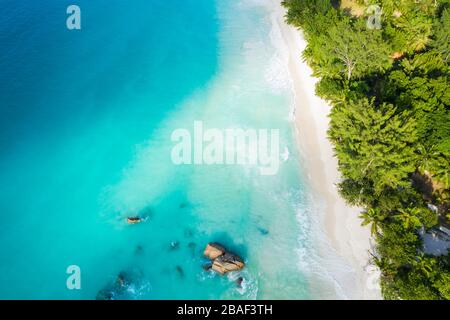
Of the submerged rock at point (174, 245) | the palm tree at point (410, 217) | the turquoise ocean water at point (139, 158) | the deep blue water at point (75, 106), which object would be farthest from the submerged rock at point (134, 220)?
the palm tree at point (410, 217)

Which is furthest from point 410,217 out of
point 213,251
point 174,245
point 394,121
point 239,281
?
point 174,245

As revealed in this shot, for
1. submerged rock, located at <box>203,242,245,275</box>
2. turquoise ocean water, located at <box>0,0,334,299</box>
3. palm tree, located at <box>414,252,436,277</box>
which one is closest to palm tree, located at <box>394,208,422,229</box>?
palm tree, located at <box>414,252,436,277</box>

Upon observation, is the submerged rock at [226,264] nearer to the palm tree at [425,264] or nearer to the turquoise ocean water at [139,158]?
the turquoise ocean water at [139,158]

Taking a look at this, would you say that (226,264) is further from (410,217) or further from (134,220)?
(410,217)

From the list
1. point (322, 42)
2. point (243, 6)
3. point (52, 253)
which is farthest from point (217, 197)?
point (243, 6)

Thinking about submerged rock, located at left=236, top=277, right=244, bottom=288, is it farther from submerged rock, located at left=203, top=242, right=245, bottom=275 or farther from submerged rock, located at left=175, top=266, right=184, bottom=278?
submerged rock, located at left=175, top=266, right=184, bottom=278
